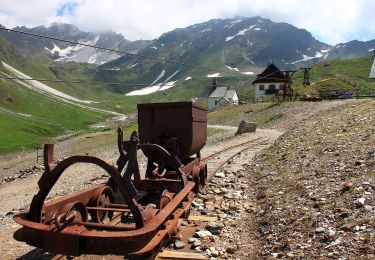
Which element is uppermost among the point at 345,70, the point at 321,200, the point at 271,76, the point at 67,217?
the point at 345,70

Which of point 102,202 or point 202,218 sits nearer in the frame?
point 102,202

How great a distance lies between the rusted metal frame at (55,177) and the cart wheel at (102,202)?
1.66 metres

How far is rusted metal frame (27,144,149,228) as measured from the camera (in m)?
6.80

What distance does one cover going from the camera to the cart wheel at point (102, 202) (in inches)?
342

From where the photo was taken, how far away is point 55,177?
7328 millimetres

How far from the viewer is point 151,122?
13133 mm

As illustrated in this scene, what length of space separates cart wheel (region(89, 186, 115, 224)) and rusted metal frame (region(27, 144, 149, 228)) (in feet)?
5.44

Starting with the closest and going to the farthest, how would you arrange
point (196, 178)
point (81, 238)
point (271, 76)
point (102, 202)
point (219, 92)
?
1. point (81, 238)
2. point (102, 202)
3. point (196, 178)
4. point (271, 76)
5. point (219, 92)

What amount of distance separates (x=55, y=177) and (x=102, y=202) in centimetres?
224

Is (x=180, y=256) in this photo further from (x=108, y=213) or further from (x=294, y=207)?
(x=294, y=207)

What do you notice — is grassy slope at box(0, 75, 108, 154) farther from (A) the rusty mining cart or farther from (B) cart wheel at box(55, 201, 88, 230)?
(B) cart wheel at box(55, 201, 88, 230)

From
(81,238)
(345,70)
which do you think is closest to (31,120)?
(345,70)

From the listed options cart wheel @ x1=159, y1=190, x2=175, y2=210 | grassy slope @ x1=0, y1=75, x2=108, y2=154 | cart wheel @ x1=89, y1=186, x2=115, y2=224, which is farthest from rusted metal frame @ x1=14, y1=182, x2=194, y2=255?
grassy slope @ x1=0, y1=75, x2=108, y2=154

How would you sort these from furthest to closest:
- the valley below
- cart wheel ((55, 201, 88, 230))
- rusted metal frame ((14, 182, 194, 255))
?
the valley below
cart wheel ((55, 201, 88, 230))
rusted metal frame ((14, 182, 194, 255))
